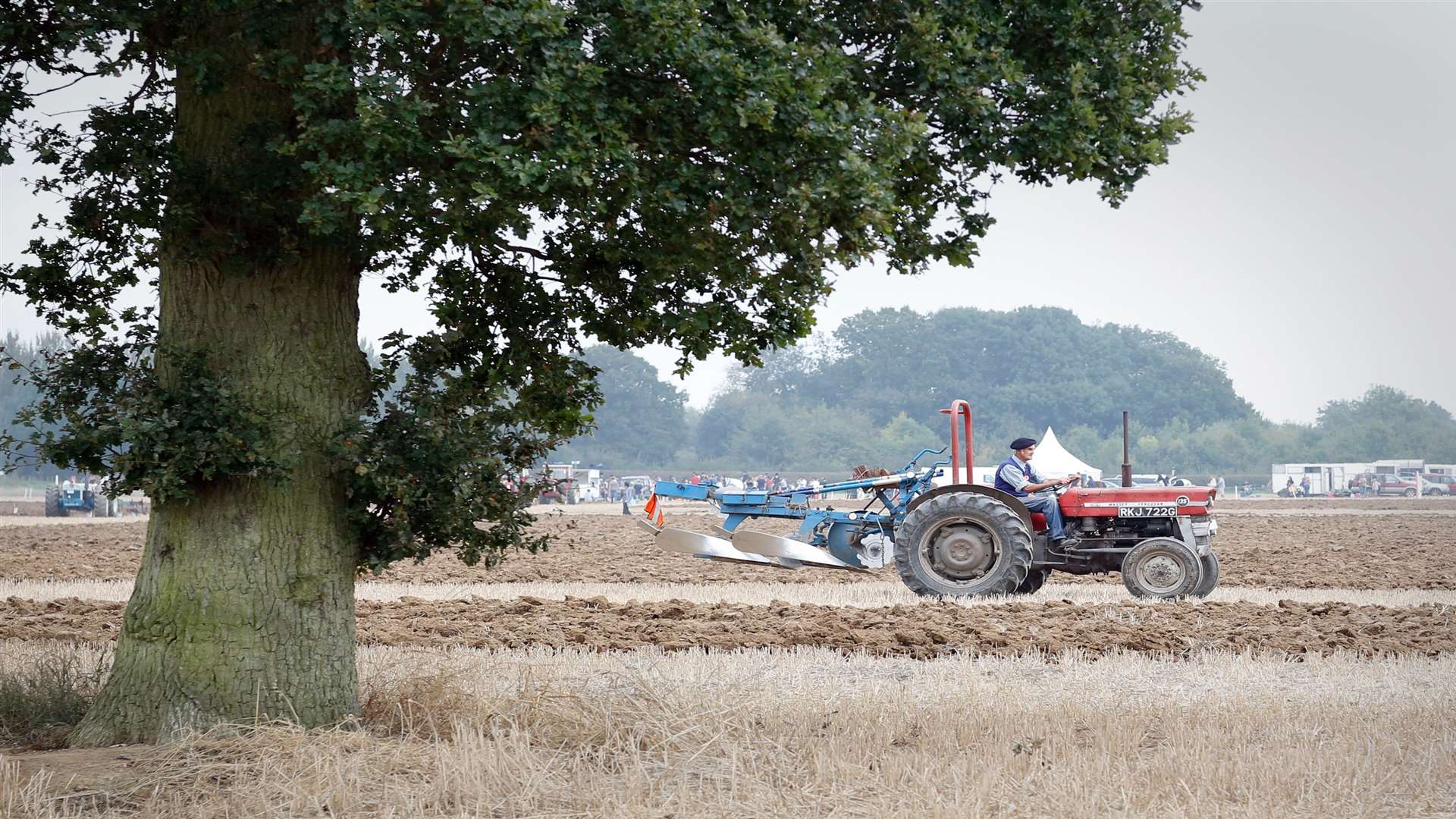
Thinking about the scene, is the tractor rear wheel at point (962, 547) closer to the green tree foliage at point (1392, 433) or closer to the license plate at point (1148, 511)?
the license plate at point (1148, 511)

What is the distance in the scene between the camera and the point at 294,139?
26.5 feet

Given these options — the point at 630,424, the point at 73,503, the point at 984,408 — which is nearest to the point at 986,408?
the point at 984,408

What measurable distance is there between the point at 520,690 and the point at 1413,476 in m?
95.5

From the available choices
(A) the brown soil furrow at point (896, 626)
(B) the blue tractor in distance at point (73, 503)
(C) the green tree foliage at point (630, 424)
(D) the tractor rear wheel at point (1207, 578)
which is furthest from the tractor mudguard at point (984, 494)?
(C) the green tree foliage at point (630, 424)

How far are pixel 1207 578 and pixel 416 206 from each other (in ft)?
38.2

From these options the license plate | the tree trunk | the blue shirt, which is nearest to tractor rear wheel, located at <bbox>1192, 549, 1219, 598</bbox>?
the license plate

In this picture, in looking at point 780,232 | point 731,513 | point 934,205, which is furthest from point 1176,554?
point 780,232

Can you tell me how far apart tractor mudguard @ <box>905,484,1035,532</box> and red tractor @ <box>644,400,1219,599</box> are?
12 millimetres

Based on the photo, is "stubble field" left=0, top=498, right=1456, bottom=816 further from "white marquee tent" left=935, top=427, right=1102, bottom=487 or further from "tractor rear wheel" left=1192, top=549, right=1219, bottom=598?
"white marquee tent" left=935, top=427, right=1102, bottom=487

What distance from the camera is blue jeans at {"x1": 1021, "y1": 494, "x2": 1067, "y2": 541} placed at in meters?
15.9

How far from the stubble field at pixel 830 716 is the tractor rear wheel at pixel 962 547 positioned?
429mm

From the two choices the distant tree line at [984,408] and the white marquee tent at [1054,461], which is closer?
the white marquee tent at [1054,461]

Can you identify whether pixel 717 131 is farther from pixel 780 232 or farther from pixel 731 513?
pixel 731 513

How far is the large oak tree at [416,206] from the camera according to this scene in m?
6.82
